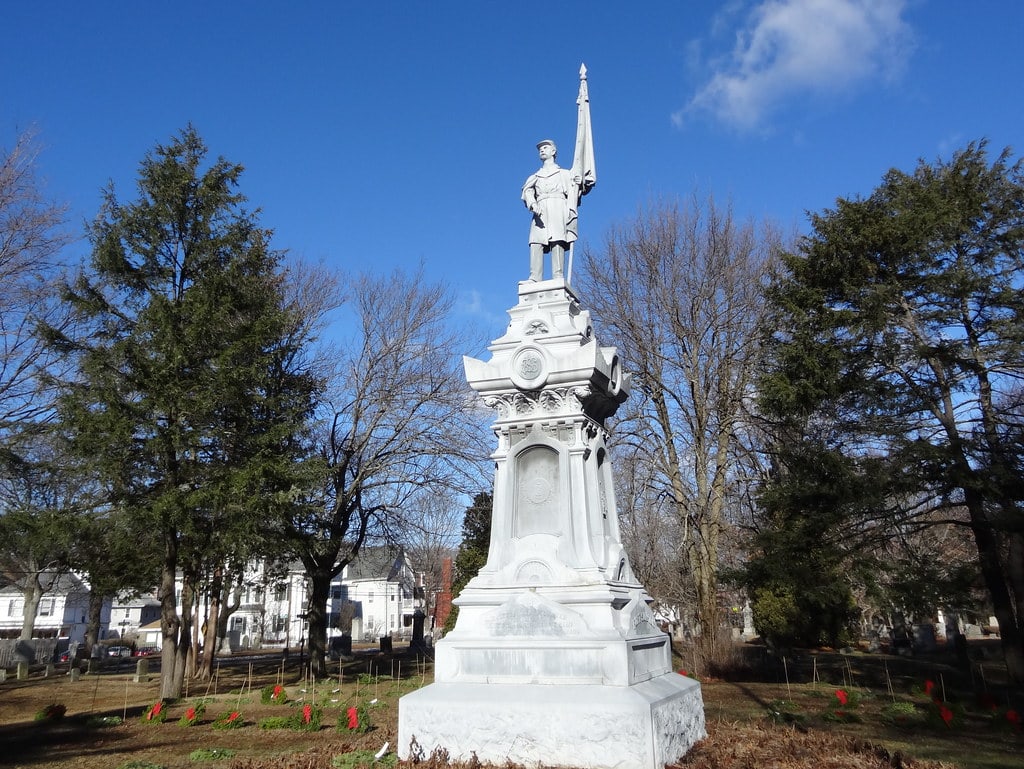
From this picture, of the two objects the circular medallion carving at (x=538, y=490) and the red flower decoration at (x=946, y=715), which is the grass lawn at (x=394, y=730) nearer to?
the red flower decoration at (x=946, y=715)

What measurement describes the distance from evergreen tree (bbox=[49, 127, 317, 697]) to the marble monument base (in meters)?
9.93

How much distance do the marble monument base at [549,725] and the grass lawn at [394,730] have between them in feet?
1.31

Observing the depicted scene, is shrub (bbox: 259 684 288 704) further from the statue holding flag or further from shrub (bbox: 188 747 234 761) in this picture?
the statue holding flag

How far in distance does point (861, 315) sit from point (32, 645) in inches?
1358

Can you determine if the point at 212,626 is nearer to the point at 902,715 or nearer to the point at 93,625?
the point at 93,625

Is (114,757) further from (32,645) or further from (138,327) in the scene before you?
(32,645)

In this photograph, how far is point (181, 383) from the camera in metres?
16.7

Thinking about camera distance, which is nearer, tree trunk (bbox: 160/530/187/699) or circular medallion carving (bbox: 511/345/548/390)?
circular medallion carving (bbox: 511/345/548/390)

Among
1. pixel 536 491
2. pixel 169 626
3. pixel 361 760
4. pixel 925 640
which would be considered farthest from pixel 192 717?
pixel 925 640

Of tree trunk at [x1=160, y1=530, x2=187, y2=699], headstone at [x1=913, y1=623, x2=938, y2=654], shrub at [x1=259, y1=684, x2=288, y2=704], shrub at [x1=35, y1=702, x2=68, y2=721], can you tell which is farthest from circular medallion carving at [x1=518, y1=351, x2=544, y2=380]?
headstone at [x1=913, y1=623, x2=938, y2=654]

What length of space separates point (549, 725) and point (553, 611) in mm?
1154

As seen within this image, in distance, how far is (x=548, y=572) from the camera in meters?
8.22

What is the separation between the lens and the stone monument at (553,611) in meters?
6.91

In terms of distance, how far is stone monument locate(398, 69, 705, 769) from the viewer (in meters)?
6.91
